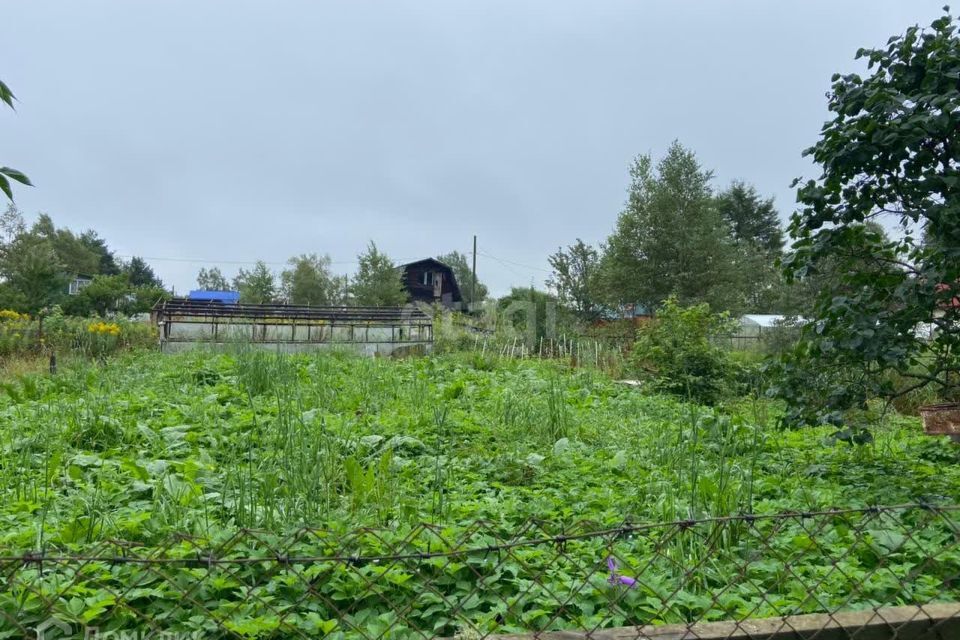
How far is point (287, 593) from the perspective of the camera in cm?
163

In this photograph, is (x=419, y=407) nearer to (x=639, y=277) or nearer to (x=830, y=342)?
(x=830, y=342)

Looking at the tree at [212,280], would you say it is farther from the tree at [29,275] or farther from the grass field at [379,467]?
the grass field at [379,467]

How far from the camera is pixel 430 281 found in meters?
39.5

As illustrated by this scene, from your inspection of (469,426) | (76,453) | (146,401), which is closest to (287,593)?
(76,453)

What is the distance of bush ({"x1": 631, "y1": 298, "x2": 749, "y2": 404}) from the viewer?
700cm

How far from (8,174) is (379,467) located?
1.78 m

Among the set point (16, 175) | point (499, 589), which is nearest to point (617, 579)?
point (499, 589)

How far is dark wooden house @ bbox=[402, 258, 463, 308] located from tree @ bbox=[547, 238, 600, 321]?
46.4 ft

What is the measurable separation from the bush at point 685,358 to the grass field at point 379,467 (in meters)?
2.15

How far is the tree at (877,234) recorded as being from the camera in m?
2.59

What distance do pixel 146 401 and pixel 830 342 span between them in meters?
3.93

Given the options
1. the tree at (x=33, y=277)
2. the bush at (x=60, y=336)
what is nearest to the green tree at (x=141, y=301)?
the tree at (x=33, y=277)

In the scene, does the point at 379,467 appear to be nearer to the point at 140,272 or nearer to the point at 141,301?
the point at 141,301

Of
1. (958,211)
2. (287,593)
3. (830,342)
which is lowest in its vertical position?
(287,593)
